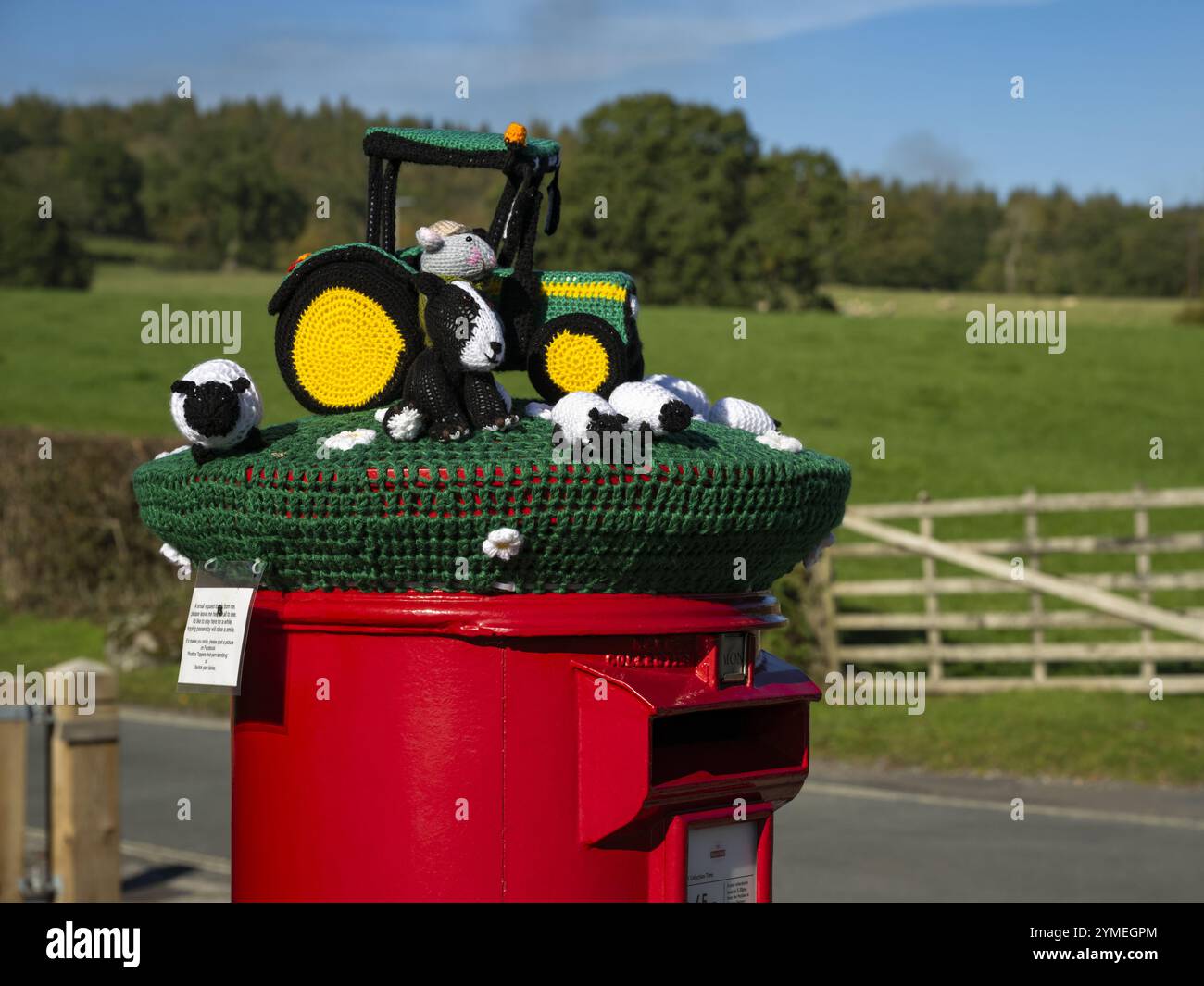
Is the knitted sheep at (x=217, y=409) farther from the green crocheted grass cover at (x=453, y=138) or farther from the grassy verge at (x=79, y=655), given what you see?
the grassy verge at (x=79, y=655)

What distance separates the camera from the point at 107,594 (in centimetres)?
1487

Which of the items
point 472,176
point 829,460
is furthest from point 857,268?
point 829,460

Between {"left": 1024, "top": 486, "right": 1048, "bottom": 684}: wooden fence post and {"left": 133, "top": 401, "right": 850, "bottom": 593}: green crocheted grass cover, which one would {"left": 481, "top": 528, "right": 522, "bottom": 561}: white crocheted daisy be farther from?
{"left": 1024, "top": 486, "right": 1048, "bottom": 684}: wooden fence post

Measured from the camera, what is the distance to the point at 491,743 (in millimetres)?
2238

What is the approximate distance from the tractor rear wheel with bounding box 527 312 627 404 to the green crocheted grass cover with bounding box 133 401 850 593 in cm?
24

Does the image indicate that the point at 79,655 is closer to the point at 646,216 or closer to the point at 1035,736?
the point at 1035,736

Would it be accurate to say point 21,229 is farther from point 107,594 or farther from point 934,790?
point 934,790

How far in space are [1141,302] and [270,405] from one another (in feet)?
115

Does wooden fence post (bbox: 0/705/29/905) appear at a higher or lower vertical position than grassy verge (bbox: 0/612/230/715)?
higher

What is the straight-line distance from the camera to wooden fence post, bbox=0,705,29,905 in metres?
5.14

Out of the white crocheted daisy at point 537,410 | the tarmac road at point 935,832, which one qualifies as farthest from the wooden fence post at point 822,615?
the white crocheted daisy at point 537,410

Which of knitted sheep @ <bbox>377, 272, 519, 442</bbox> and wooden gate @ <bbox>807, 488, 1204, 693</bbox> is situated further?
wooden gate @ <bbox>807, 488, 1204, 693</bbox>
